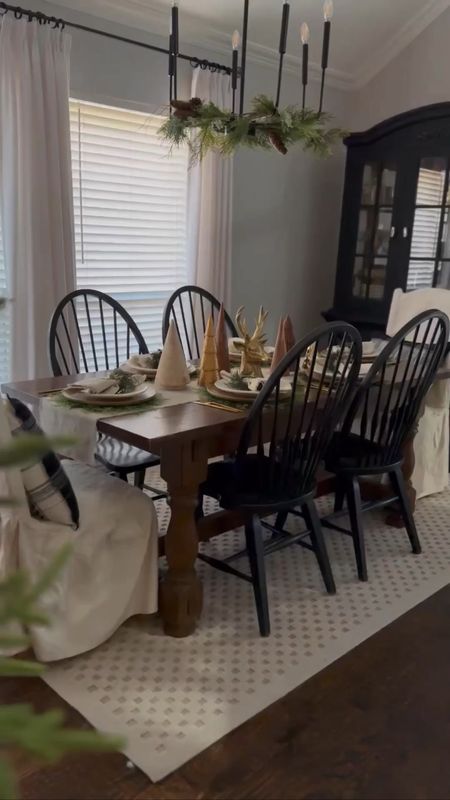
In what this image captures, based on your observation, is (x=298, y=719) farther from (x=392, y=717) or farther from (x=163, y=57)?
(x=163, y=57)

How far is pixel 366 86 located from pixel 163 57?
1773mm

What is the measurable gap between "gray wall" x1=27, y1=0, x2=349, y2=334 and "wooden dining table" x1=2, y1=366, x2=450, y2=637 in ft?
6.76

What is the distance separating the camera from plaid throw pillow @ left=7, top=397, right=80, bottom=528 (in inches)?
67.6

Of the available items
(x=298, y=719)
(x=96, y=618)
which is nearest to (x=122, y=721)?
(x=96, y=618)

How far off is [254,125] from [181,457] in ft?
3.52

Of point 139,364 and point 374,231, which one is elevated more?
point 374,231

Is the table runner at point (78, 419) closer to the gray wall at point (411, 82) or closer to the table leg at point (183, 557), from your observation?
the table leg at point (183, 557)

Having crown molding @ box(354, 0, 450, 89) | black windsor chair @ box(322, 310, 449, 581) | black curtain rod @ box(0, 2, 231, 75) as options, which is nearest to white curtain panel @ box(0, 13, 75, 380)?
black curtain rod @ box(0, 2, 231, 75)

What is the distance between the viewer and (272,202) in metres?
4.31

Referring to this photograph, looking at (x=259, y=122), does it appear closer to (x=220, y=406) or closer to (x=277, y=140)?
(x=277, y=140)

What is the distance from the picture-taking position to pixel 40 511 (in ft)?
6.15

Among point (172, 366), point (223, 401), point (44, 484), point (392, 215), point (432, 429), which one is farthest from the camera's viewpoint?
point (392, 215)

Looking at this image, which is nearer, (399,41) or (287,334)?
(287,334)

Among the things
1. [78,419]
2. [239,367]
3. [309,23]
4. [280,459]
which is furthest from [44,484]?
[309,23]
